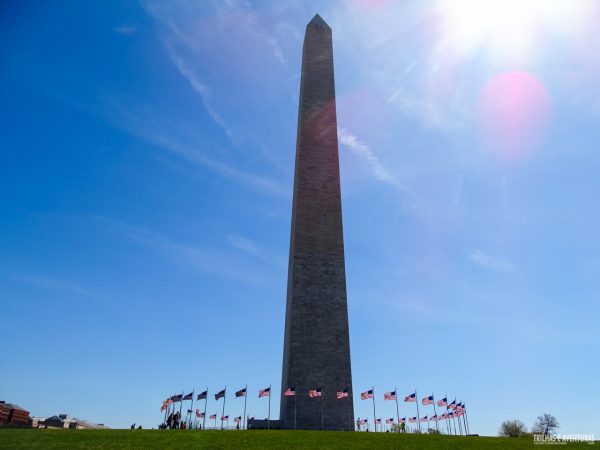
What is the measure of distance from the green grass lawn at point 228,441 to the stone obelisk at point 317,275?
812cm

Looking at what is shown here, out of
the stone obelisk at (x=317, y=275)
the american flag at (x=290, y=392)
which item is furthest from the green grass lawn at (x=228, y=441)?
the stone obelisk at (x=317, y=275)

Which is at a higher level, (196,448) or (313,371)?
(313,371)

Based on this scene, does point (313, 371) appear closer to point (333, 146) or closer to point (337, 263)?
point (337, 263)

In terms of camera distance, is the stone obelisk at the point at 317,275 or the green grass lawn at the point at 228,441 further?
the stone obelisk at the point at 317,275

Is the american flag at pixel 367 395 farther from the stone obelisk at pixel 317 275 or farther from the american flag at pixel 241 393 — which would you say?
the american flag at pixel 241 393

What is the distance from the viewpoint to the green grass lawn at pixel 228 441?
18.4m

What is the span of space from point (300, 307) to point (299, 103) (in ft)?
60.7

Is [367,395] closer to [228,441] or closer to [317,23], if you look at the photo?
[228,441]

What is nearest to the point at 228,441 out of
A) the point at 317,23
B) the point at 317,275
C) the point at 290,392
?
the point at 290,392

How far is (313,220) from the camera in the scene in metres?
36.1

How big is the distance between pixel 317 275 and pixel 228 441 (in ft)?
53.1

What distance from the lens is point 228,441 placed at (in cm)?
1966

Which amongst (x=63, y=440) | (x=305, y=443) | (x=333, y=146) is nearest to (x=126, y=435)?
(x=63, y=440)

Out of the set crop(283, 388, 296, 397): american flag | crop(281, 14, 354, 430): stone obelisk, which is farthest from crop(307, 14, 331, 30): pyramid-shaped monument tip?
crop(283, 388, 296, 397): american flag
